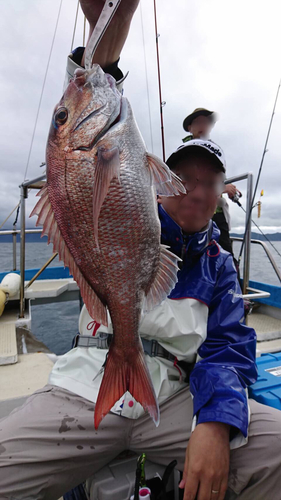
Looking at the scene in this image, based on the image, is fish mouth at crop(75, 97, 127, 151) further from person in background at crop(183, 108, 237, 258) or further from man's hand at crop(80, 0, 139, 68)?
person in background at crop(183, 108, 237, 258)

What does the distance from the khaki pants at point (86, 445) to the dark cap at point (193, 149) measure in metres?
1.31

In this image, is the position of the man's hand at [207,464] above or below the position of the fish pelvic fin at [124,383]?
below

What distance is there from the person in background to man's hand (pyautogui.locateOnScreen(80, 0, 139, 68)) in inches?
97.6

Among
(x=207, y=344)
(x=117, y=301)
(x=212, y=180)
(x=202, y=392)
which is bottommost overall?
(x=202, y=392)

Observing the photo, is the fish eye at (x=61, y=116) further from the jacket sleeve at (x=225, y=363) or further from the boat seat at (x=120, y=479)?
the boat seat at (x=120, y=479)

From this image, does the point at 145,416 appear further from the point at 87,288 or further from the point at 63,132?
the point at 63,132

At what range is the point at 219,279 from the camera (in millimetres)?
1793

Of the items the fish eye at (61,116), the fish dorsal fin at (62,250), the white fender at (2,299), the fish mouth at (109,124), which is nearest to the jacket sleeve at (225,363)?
the fish dorsal fin at (62,250)

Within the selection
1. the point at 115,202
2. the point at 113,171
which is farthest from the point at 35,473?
the point at 113,171

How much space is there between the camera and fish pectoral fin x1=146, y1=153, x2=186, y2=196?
1.06 m

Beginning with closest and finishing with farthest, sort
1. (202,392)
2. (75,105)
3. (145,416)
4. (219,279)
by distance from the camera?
(75,105) < (202,392) < (145,416) < (219,279)

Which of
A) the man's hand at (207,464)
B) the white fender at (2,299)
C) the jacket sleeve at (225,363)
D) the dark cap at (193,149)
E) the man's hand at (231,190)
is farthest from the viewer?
the white fender at (2,299)

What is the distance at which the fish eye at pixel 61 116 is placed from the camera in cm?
112

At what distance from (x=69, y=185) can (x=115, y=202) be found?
0.18 metres
